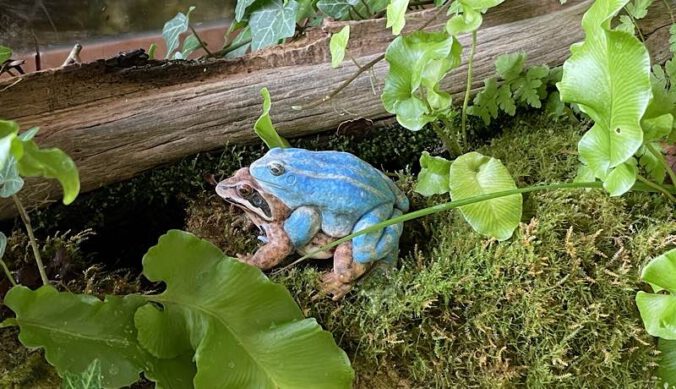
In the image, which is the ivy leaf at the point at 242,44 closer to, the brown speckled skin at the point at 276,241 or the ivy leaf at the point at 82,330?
the brown speckled skin at the point at 276,241

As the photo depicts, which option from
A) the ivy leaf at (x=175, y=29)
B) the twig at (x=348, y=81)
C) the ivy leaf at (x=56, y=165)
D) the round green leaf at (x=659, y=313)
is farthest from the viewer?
the ivy leaf at (x=175, y=29)

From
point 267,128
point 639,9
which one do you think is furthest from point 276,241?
point 639,9

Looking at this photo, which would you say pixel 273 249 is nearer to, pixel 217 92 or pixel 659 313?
pixel 217 92

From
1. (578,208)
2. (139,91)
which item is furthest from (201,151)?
(578,208)

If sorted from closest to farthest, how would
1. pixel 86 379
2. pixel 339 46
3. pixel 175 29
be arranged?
pixel 86 379 < pixel 339 46 < pixel 175 29

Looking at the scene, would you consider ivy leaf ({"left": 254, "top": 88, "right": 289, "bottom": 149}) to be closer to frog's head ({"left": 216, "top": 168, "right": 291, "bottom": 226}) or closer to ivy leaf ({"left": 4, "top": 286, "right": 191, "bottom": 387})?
frog's head ({"left": 216, "top": 168, "right": 291, "bottom": 226})

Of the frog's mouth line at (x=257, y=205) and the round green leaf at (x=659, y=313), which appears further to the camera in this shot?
the frog's mouth line at (x=257, y=205)

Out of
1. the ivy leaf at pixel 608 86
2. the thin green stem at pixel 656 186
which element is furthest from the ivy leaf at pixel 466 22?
the thin green stem at pixel 656 186
